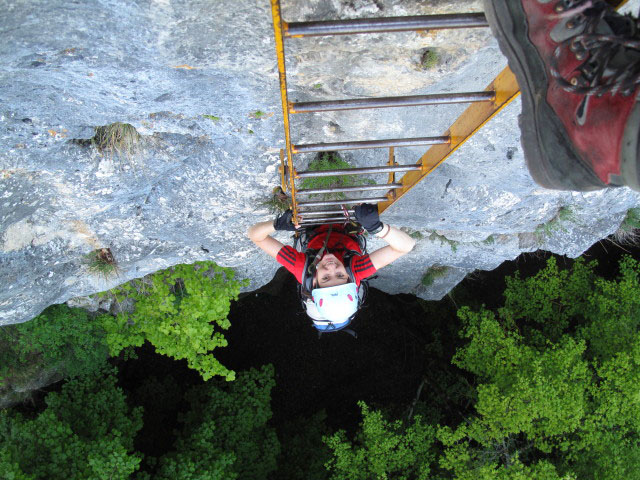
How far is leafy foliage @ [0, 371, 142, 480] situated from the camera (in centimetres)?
598

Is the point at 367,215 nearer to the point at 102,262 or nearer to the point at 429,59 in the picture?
the point at 429,59

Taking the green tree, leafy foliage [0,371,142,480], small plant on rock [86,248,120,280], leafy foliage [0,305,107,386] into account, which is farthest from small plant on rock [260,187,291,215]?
the green tree

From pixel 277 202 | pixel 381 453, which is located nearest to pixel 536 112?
pixel 277 202

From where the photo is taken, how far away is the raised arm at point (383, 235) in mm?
3977

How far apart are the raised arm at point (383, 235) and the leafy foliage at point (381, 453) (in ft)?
15.8

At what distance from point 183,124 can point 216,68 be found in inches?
40.3

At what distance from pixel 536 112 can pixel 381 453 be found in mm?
7911

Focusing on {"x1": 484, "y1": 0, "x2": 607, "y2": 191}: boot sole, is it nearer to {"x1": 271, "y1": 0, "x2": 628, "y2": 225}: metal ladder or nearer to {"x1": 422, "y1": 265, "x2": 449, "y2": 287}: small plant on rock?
{"x1": 271, "y1": 0, "x2": 628, "y2": 225}: metal ladder

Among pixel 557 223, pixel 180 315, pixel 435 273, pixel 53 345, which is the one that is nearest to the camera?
pixel 180 315

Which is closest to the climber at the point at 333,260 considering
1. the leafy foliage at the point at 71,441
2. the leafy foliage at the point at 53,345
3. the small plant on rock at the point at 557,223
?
the small plant on rock at the point at 557,223

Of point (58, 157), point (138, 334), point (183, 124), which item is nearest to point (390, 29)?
point (183, 124)

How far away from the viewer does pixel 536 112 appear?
2.27 meters

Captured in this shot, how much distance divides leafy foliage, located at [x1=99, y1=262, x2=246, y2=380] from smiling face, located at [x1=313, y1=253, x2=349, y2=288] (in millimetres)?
2710

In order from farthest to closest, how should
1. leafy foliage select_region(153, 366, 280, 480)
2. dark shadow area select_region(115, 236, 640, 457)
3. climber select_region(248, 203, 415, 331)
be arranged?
dark shadow area select_region(115, 236, 640, 457), leafy foliage select_region(153, 366, 280, 480), climber select_region(248, 203, 415, 331)
